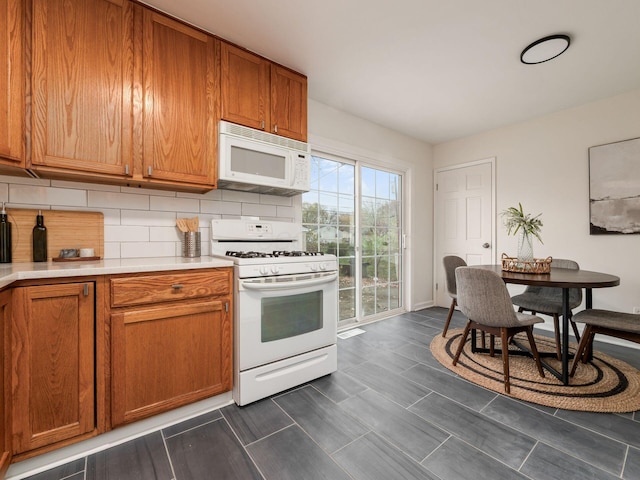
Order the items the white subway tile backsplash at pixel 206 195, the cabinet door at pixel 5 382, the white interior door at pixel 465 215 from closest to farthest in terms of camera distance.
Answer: the cabinet door at pixel 5 382 < the white subway tile backsplash at pixel 206 195 < the white interior door at pixel 465 215

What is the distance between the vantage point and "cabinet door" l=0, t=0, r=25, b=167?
1.39 meters

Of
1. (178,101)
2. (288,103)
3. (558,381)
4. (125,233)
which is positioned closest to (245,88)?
(288,103)

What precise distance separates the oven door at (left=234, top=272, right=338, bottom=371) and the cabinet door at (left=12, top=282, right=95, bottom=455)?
74 cm

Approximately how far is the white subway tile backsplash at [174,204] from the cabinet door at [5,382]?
103 centimetres

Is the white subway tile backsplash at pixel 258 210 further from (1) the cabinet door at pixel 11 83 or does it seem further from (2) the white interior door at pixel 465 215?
(2) the white interior door at pixel 465 215

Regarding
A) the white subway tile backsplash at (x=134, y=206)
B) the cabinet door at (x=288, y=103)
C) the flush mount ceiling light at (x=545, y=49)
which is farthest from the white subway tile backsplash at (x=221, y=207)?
the flush mount ceiling light at (x=545, y=49)

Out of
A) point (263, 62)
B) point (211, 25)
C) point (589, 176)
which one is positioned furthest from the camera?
point (589, 176)

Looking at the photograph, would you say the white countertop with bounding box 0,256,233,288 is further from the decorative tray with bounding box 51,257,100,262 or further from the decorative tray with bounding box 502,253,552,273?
the decorative tray with bounding box 502,253,552,273

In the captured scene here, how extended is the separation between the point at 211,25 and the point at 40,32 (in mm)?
936

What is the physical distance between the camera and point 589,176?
3061 mm

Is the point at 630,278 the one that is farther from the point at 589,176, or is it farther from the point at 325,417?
the point at 325,417

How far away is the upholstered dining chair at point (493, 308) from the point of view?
1938 mm

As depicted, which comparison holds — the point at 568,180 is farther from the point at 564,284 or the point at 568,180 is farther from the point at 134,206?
the point at 134,206

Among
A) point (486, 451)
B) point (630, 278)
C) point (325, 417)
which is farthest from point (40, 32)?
point (630, 278)
